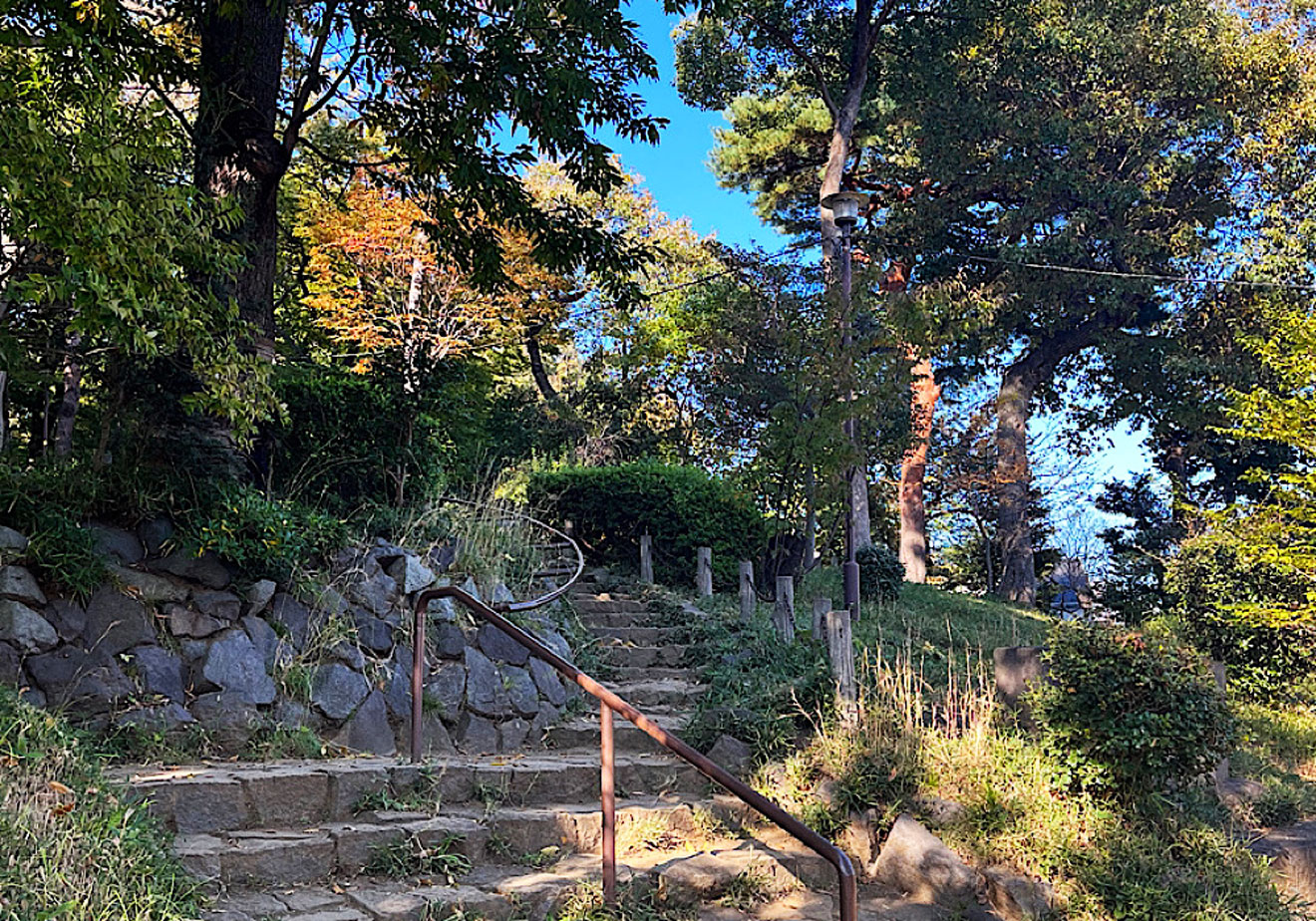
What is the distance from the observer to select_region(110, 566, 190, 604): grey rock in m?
5.86

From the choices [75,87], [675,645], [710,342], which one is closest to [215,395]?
[75,87]

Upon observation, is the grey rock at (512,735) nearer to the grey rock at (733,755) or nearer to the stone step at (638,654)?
the grey rock at (733,755)

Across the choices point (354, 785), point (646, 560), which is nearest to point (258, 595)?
point (354, 785)

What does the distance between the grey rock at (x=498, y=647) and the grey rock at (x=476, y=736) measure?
0.53 meters

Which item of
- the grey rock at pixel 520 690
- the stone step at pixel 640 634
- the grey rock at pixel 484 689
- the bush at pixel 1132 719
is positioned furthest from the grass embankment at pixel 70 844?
the stone step at pixel 640 634

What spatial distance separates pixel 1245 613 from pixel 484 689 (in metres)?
7.75

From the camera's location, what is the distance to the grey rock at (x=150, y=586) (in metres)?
5.86

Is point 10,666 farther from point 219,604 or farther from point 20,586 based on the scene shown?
point 219,604

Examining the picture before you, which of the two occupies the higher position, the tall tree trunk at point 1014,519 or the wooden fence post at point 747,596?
the tall tree trunk at point 1014,519

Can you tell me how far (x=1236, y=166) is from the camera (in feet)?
63.4

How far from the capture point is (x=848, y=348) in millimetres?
10578

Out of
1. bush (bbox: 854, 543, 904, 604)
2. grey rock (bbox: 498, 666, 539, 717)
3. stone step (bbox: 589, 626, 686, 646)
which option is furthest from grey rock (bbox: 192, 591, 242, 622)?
bush (bbox: 854, 543, 904, 604)

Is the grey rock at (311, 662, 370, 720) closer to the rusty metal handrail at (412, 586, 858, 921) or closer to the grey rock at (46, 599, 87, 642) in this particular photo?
the rusty metal handrail at (412, 586, 858, 921)

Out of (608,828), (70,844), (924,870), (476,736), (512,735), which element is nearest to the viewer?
(70,844)
